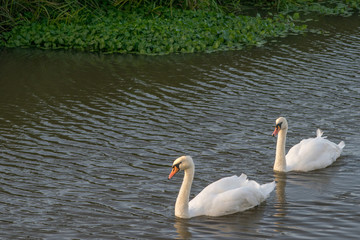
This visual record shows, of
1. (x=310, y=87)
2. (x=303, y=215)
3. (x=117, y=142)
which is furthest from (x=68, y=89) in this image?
(x=303, y=215)

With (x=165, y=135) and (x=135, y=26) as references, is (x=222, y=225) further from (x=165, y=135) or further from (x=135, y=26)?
(x=135, y=26)

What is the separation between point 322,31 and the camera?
65.7ft

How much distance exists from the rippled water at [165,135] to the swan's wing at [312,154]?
0.49 feet

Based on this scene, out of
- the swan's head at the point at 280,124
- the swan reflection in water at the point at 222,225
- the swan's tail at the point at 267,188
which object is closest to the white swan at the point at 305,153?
the swan's head at the point at 280,124

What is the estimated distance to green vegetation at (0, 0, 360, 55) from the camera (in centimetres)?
1838

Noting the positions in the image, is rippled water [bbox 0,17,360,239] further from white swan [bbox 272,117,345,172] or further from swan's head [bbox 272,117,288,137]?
swan's head [bbox 272,117,288,137]

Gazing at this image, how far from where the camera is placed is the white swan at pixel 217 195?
356 inches

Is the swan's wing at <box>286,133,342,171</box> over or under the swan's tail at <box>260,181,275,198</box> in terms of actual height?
over

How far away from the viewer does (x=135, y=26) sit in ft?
61.5

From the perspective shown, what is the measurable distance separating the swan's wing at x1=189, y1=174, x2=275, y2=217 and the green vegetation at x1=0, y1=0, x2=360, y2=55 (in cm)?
898

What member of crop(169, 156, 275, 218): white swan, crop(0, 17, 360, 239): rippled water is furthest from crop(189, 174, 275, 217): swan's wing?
crop(0, 17, 360, 239): rippled water

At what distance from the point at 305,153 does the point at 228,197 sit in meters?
2.07

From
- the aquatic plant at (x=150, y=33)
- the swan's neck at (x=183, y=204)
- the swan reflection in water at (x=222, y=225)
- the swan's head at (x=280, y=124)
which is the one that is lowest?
the swan reflection in water at (x=222, y=225)

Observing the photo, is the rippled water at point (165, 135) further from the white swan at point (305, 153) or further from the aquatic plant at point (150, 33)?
the aquatic plant at point (150, 33)
